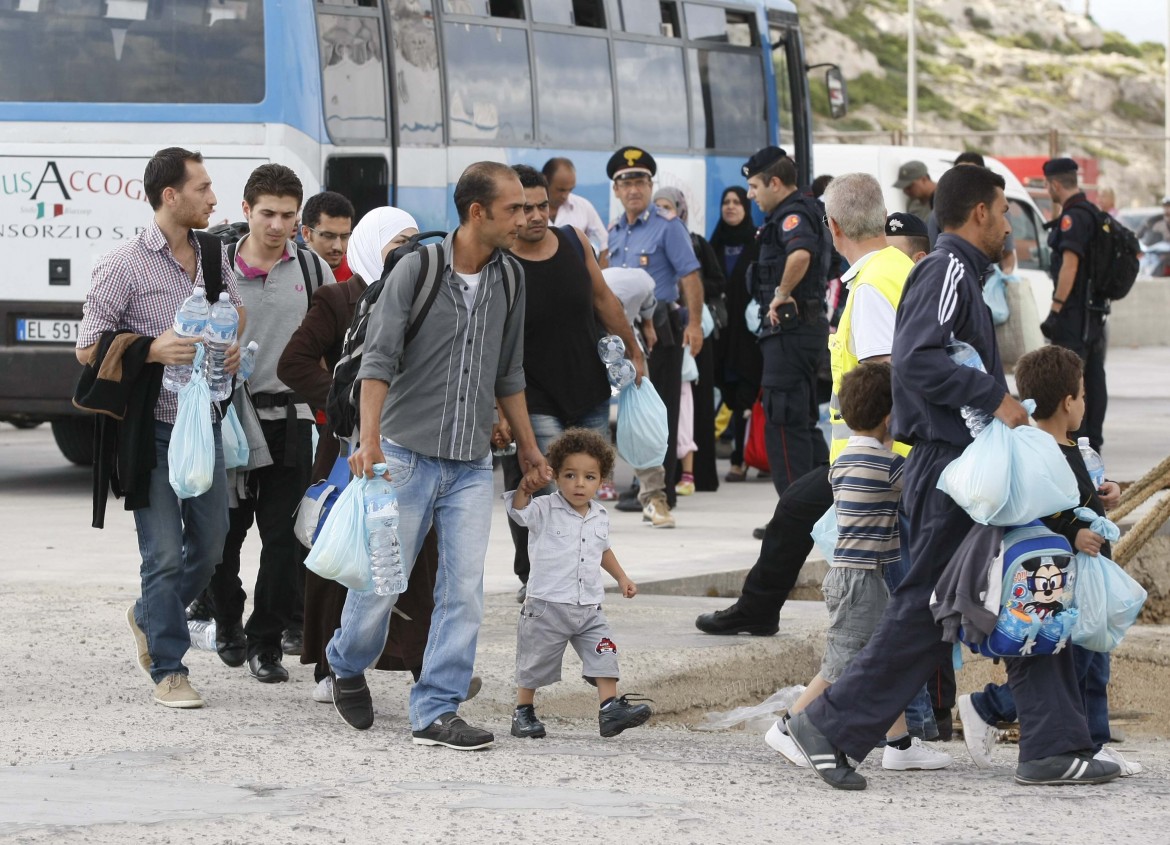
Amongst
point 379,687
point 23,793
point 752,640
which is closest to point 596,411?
point 752,640

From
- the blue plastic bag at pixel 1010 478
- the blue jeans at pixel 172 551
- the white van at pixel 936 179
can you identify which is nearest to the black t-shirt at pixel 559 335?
the blue jeans at pixel 172 551

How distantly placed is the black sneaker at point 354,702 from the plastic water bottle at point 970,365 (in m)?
2.00

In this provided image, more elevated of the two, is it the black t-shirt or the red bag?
the black t-shirt

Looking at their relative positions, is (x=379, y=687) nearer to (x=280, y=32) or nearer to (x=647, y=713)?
(x=647, y=713)

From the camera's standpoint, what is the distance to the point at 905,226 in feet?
21.4

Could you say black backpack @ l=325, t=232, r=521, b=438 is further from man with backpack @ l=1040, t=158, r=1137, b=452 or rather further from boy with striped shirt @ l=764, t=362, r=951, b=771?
man with backpack @ l=1040, t=158, r=1137, b=452

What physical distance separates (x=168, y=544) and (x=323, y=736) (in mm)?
827

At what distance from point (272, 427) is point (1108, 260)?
660cm

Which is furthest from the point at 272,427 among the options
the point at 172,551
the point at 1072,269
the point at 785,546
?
the point at 1072,269

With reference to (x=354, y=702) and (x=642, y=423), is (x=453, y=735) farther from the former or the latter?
(x=642, y=423)

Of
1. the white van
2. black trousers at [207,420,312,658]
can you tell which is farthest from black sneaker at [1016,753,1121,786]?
the white van

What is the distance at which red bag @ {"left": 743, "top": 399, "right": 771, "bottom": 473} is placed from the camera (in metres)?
12.7

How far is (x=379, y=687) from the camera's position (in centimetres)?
670

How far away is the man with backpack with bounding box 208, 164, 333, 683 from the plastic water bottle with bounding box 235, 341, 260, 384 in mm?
159
